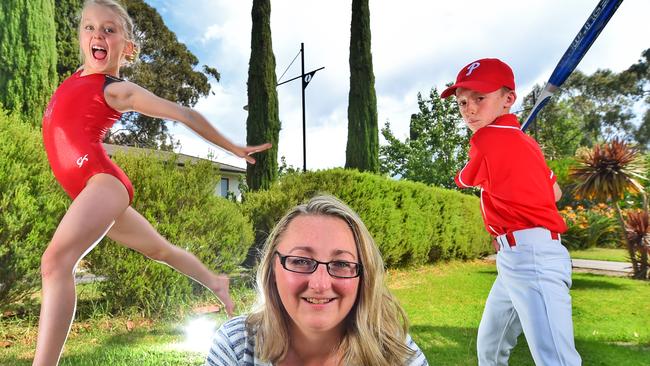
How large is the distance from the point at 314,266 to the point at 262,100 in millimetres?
5427

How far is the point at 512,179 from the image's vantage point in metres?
2.31

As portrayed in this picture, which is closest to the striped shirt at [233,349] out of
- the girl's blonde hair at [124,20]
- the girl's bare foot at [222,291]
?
the girl's bare foot at [222,291]

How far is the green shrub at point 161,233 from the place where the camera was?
425cm

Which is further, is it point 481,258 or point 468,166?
point 481,258

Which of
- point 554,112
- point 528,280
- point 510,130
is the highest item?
point 554,112

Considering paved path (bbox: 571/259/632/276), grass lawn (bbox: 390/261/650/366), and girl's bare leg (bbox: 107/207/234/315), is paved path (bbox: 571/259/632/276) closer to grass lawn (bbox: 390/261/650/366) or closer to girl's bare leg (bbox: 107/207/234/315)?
grass lawn (bbox: 390/261/650/366)

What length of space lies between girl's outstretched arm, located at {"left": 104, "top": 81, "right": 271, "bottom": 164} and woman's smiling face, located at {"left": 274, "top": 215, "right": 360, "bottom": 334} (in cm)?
54

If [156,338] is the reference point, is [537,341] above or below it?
above

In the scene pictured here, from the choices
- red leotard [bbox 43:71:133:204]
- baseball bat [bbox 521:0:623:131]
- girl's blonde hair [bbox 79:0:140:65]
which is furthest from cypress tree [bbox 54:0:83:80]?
baseball bat [bbox 521:0:623:131]

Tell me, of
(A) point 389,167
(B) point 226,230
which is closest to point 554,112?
(A) point 389,167

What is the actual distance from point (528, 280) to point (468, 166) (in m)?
0.58

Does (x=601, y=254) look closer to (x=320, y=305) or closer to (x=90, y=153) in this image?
(x=320, y=305)

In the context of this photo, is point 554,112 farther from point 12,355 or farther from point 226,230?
point 12,355

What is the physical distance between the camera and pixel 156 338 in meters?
3.83
